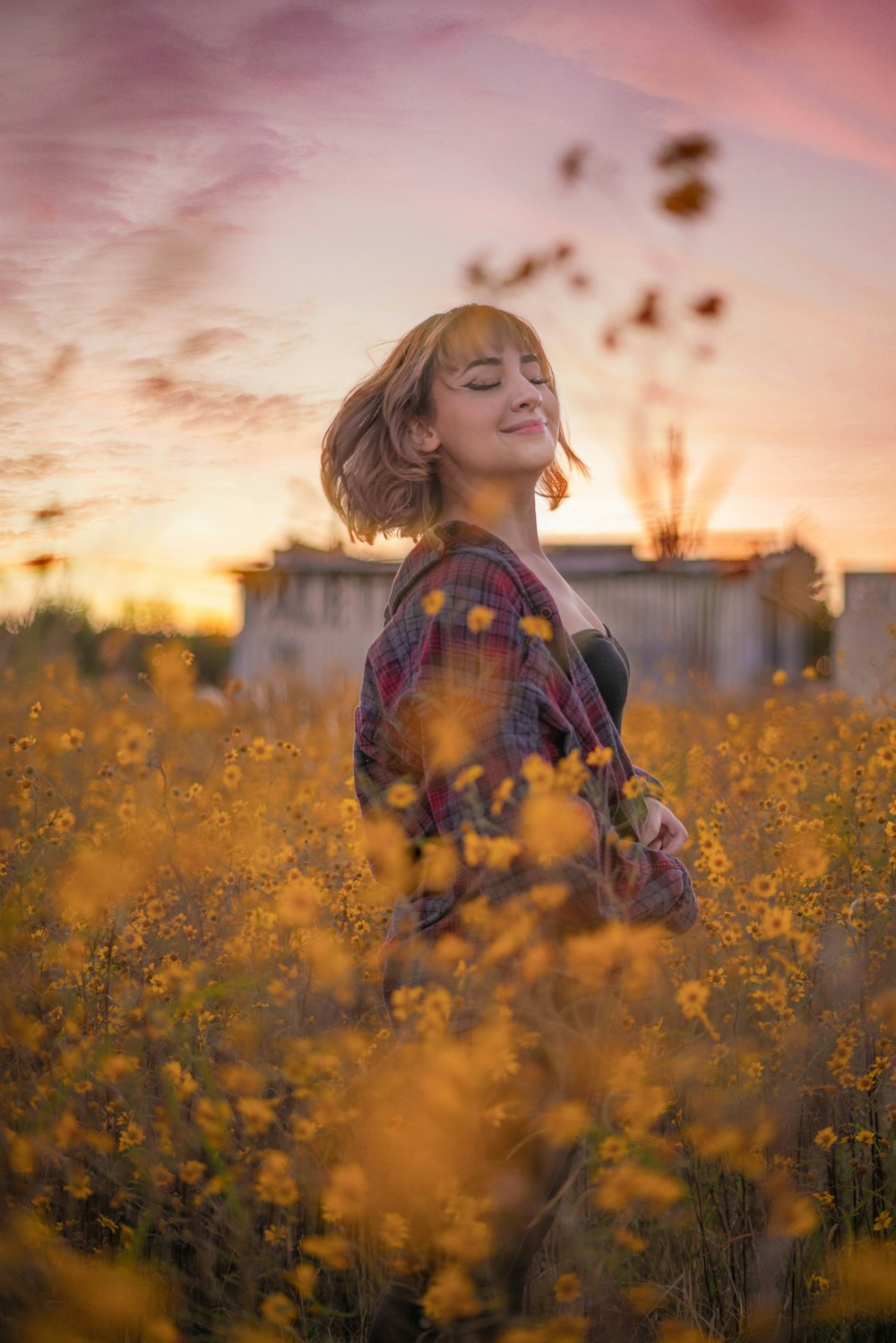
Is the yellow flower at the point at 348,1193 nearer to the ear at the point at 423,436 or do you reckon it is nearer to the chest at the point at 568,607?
the chest at the point at 568,607

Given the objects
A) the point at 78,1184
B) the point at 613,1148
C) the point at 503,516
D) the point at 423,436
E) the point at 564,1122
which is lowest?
the point at 78,1184

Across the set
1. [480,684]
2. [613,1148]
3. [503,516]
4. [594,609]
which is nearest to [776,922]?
[613,1148]

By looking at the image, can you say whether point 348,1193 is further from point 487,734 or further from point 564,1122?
point 487,734

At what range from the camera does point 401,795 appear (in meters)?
1.61

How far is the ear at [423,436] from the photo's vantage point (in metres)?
1.90

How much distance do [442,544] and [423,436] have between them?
344 mm

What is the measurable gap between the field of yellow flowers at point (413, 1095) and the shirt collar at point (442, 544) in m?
0.47

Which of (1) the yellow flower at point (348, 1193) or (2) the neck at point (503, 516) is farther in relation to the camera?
(2) the neck at point (503, 516)

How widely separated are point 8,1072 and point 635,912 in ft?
→ 4.70

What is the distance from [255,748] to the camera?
104 inches

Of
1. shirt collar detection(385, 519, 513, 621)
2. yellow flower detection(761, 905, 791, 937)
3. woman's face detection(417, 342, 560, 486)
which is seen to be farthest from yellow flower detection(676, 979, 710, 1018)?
woman's face detection(417, 342, 560, 486)

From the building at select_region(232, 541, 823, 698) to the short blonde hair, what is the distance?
11.9m

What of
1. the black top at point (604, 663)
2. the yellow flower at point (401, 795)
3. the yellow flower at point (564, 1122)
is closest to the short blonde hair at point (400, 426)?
the black top at point (604, 663)

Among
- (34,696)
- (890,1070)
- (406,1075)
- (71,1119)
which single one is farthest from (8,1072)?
(34,696)
